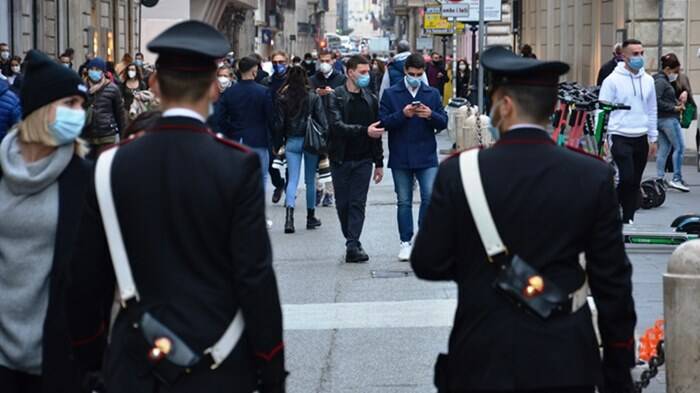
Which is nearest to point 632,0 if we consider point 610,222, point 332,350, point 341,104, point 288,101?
point 288,101

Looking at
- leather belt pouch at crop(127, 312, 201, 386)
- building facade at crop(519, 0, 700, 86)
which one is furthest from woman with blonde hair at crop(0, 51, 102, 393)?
building facade at crop(519, 0, 700, 86)

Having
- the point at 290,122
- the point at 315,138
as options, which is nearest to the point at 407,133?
the point at 315,138

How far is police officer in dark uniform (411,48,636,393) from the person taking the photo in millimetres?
4727

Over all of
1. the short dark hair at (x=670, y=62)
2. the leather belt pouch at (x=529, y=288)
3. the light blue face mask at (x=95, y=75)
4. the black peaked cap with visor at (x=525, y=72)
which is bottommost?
the leather belt pouch at (x=529, y=288)

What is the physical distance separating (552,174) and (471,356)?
60 cm

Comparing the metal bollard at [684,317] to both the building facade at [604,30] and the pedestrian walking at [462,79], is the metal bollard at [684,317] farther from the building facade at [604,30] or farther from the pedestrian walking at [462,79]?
the pedestrian walking at [462,79]

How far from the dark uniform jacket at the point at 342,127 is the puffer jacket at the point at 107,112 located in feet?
10.7

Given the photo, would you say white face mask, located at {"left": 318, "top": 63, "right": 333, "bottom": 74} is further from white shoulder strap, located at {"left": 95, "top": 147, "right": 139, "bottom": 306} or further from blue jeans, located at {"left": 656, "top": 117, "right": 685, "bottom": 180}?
white shoulder strap, located at {"left": 95, "top": 147, "right": 139, "bottom": 306}

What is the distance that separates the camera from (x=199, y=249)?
4.63 meters

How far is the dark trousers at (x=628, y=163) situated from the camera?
15.2 metres

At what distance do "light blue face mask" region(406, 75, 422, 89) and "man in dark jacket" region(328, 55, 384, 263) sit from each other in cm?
49

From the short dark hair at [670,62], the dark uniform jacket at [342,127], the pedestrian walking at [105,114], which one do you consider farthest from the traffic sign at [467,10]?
the dark uniform jacket at [342,127]

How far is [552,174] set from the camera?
4.80 m

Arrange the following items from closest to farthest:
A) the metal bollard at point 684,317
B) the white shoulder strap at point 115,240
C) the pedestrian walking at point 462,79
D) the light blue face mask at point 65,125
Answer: the white shoulder strap at point 115,240 < the light blue face mask at point 65,125 < the metal bollard at point 684,317 < the pedestrian walking at point 462,79
